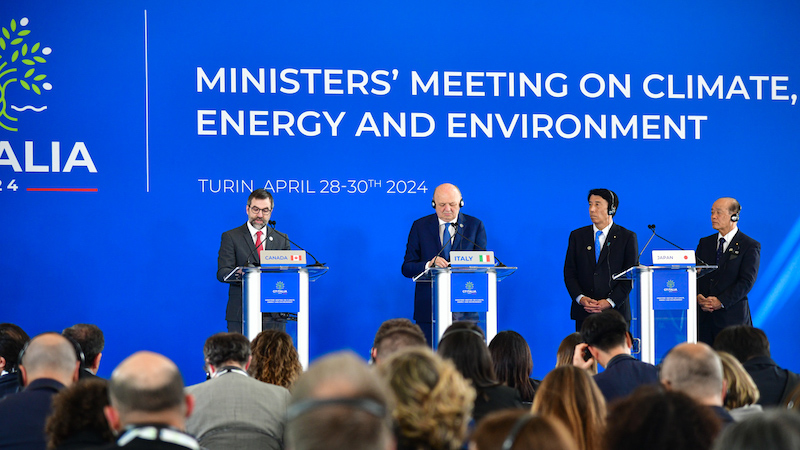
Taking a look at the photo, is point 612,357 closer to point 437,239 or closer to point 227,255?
point 437,239

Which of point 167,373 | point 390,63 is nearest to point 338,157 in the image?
point 390,63

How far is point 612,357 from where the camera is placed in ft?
13.5

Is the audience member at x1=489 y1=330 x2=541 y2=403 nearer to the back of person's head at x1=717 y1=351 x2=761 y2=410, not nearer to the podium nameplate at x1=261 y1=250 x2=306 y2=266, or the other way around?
the back of person's head at x1=717 y1=351 x2=761 y2=410

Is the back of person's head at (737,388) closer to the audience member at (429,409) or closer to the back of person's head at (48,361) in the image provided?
the audience member at (429,409)

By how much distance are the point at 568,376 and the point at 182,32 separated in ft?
19.9

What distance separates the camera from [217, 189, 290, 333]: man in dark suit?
6336 mm

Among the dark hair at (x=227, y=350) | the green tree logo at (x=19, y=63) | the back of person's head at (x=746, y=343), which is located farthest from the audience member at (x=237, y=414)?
the green tree logo at (x=19, y=63)

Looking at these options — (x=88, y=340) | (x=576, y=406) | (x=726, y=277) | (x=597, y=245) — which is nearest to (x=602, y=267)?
(x=597, y=245)

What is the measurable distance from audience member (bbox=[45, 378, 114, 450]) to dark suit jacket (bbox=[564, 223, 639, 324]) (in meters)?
4.50

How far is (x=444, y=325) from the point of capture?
5637mm

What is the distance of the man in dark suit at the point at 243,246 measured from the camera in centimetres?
634

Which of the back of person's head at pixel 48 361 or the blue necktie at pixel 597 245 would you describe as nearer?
the back of person's head at pixel 48 361

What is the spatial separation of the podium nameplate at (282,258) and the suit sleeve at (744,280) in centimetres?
335

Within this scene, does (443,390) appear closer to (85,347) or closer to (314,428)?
(314,428)
